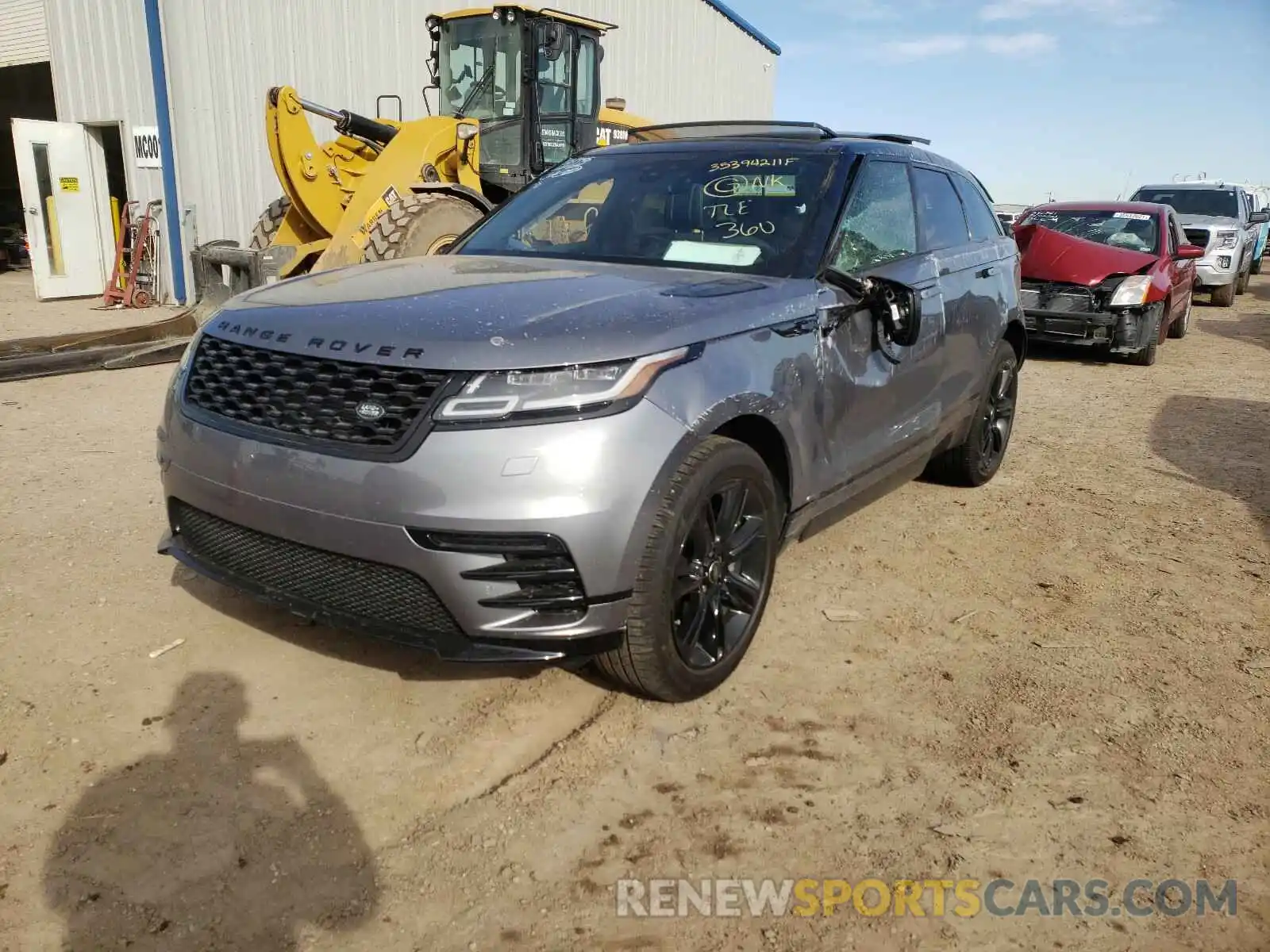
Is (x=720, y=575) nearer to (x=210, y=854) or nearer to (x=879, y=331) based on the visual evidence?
(x=879, y=331)

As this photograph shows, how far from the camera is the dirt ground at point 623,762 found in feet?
7.38

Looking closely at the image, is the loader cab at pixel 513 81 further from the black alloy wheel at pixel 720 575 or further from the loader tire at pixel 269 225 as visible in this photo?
the black alloy wheel at pixel 720 575

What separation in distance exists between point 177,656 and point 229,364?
1071 mm

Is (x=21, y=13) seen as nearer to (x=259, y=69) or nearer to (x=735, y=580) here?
(x=259, y=69)

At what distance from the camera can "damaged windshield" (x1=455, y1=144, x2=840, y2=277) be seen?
3.62m

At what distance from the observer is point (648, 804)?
265 cm

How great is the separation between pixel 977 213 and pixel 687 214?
2177 millimetres

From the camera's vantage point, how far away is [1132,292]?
9742mm

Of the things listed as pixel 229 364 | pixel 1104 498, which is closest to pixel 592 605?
pixel 229 364

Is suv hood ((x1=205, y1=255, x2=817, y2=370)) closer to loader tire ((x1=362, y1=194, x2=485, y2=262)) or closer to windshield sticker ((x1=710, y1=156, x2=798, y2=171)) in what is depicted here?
windshield sticker ((x1=710, y1=156, x2=798, y2=171))

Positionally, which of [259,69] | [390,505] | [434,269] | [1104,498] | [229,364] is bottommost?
[1104,498]

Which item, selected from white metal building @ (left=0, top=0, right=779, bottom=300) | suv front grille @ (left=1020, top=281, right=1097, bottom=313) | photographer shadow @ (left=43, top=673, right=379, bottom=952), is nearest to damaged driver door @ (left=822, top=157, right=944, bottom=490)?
photographer shadow @ (left=43, top=673, right=379, bottom=952)

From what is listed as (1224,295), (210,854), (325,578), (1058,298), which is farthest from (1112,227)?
(210,854)

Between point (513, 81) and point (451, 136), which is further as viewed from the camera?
point (513, 81)
